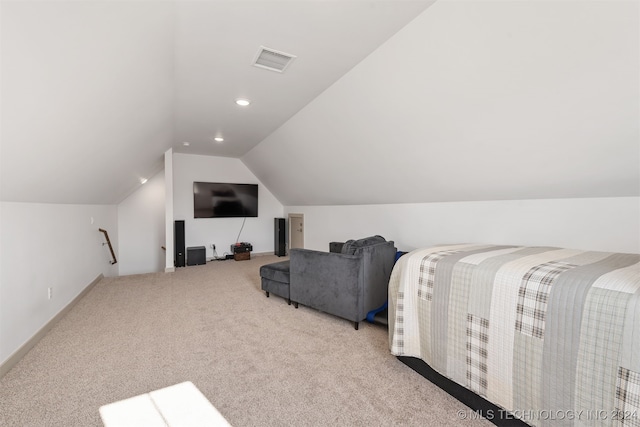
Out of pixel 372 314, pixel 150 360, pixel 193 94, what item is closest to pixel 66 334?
pixel 150 360

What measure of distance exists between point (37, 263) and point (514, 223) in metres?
4.52

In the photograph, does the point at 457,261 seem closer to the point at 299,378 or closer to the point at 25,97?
the point at 299,378

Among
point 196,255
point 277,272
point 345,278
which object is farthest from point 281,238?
point 345,278

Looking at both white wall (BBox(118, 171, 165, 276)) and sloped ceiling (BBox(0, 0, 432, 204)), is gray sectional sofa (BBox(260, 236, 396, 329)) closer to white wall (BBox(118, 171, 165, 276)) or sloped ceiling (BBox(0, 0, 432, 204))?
sloped ceiling (BBox(0, 0, 432, 204))

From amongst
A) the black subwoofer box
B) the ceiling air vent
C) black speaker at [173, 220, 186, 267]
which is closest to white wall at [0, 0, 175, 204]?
the ceiling air vent

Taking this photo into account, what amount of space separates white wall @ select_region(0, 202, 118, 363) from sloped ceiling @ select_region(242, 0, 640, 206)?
2963 mm

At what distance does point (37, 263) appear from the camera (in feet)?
8.43

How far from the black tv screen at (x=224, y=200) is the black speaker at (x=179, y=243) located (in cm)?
56

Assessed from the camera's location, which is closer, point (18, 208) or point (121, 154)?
point (18, 208)

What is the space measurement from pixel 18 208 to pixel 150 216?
171 inches

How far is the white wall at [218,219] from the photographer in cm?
627

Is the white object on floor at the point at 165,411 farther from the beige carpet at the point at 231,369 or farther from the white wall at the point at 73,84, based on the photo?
the white wall at the point at 73,84

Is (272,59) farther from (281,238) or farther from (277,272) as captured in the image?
(281,238)

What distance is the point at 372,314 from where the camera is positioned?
2848 mm
